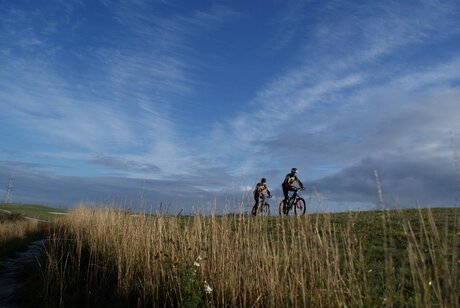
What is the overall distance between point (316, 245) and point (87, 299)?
411 centimetres

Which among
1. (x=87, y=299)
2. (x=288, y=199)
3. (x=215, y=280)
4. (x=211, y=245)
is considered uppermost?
(x=288, y=199)

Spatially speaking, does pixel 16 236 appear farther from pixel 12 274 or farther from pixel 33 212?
pixel 33 212

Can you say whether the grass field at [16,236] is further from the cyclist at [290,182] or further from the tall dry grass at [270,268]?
the cyclist at [290,182]

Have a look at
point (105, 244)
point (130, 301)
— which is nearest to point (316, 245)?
point (130, 301)

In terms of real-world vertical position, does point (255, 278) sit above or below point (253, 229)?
below

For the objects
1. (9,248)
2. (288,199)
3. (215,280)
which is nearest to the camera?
(215,280)

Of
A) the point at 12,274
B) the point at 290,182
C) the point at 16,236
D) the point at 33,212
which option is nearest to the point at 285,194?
the point at 290,182

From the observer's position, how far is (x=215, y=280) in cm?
502

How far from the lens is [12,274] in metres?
9.50

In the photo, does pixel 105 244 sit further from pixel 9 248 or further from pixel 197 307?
pixel 9 248

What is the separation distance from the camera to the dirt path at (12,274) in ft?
24.6

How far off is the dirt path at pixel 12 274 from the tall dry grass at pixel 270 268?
35.4 inches

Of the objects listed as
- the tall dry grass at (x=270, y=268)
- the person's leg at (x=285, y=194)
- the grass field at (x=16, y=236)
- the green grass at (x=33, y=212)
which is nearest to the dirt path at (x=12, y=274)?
the grass field at (x=16, y=236)

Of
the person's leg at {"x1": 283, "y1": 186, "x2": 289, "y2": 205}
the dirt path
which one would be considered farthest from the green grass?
the person's leg at {"x1": 283, "y1": 186, "x2": 289, "y2": 205}
